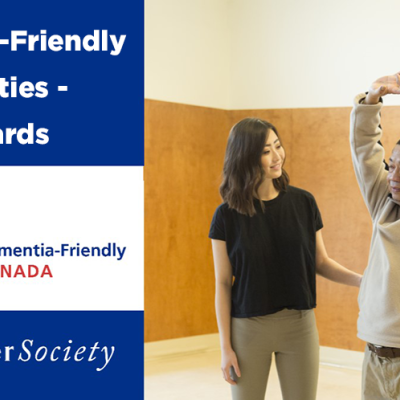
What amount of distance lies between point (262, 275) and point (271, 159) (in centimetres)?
36

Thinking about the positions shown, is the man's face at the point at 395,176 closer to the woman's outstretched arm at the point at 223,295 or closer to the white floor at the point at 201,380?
the woman's outstretched arm at the point at 223,295

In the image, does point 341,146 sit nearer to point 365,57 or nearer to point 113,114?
point 365,57

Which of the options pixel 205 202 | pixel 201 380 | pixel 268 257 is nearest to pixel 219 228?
pixel 268 257

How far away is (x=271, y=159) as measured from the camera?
2.20 meters

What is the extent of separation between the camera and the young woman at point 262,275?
7.06 feet

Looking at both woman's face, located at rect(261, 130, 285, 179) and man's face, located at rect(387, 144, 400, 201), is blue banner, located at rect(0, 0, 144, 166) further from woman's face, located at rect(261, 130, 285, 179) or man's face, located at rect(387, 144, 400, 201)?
man's face, located at rect(387, 144, 400, 201)

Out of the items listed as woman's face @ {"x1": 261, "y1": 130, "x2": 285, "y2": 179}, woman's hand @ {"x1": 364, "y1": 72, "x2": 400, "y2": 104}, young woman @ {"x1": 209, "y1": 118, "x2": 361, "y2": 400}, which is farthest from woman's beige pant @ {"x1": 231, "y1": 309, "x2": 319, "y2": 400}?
woman's hand @ {"x1": 364, "y1": 72, "x2": 400, "y2": 104}

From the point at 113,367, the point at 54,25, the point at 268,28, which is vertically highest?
the point at 268,28

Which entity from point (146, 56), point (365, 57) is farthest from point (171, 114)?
point (365, 57)

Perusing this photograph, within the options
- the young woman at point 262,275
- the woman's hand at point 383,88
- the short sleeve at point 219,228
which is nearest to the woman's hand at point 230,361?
the young woman at point 262,275

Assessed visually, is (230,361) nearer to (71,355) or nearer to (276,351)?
(276,351)

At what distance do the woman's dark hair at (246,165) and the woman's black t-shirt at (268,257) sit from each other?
39 mm

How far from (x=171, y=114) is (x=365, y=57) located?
154cm

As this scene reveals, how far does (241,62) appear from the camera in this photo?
230 inches
